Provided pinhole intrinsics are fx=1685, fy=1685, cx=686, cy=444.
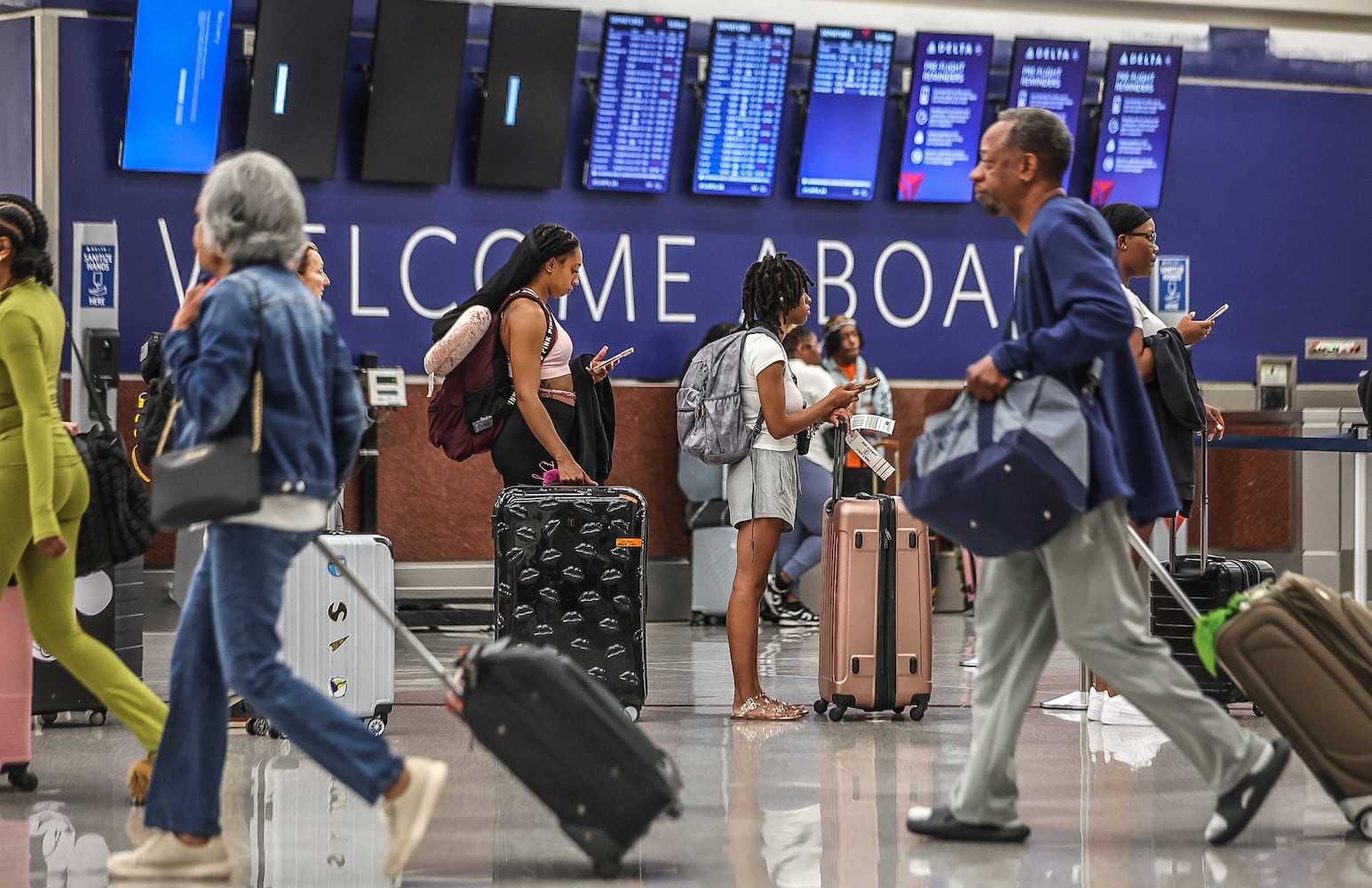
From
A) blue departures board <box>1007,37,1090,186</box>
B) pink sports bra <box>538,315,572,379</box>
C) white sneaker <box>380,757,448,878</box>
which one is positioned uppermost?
blue departures board <box>1007,37,1090,186</box>

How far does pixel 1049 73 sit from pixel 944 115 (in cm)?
70

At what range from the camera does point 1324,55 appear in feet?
34.6

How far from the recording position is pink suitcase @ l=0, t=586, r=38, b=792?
4512 millimetres

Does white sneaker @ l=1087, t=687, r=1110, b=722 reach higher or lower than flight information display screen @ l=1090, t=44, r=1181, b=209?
lower

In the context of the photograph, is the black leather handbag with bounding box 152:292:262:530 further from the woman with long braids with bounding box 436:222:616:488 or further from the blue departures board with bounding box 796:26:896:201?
the blue departures board with bounding box 796:26:896:201

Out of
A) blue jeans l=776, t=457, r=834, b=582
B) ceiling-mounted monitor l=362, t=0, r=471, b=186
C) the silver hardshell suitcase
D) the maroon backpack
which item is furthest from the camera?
blue jeans l=776, t=457, r=834, b=582

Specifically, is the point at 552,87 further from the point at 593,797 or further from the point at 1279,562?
the point at 593,797

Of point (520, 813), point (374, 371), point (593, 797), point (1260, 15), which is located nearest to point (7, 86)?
point (374, 371)

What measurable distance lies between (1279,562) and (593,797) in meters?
8.02

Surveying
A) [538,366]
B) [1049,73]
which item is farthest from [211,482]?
[1049,73]

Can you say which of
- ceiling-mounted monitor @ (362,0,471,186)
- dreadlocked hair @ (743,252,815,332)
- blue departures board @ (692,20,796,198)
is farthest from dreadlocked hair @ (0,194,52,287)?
blue departures board @ (692,20,796,198)

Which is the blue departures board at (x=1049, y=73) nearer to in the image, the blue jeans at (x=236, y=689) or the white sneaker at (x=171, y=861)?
the blue jeans at (x=236, y=689)

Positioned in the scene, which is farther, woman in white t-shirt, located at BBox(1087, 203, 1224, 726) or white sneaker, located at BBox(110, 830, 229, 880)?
woman in white t-shirt, located at BBox(1087, 203, 1224, 726)

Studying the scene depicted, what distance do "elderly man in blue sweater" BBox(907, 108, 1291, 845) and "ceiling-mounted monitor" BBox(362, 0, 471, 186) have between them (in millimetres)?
5528
